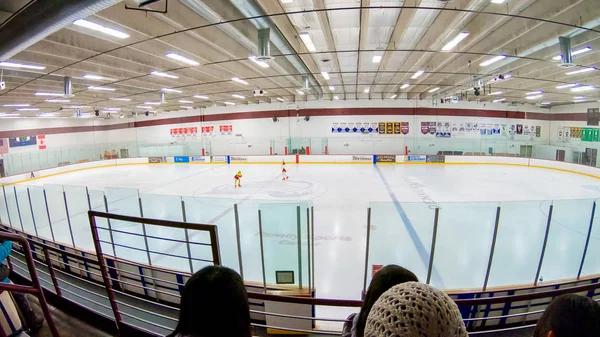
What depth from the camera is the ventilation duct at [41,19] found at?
3.68m

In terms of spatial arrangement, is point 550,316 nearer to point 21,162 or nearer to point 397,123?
point 397,123

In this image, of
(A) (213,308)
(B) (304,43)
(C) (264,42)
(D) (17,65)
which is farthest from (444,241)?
(D) (17,65)

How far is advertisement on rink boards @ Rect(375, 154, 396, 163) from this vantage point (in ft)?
71.6

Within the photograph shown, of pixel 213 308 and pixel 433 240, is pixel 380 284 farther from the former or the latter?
pixel 433 240

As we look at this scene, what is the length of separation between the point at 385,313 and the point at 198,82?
1694 cm

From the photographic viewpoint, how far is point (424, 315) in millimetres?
580

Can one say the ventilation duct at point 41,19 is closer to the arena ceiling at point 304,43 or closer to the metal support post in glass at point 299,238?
the arena ceiling at point 304,43

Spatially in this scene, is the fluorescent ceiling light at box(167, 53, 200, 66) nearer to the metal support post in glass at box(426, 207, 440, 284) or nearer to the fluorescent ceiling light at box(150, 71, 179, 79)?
the fluorescent ceiling light at box(150, 71, 179, 79)

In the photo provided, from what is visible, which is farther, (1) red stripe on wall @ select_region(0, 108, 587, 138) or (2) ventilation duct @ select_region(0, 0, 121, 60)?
(1) red stripe on wall @ select_region(0, 108, 587, 138)

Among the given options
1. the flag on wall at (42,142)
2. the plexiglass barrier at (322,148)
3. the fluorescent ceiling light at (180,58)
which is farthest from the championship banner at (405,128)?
the flag on wall at (42,142)

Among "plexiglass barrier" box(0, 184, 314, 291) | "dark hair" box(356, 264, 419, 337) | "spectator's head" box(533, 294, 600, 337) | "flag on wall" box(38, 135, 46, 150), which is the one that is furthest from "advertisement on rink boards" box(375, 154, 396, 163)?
"flag on wall" box(38, 135, 46, 150)

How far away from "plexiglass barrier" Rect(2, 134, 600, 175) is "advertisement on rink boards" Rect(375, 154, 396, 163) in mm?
1840

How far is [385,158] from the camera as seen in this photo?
21891mm

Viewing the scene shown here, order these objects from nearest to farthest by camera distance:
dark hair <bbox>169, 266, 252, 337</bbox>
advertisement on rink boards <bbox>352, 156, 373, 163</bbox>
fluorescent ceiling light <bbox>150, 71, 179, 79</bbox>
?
dark hair <bbox>169, 266, 252, 337</bbox>, fluorescent ceiling light <bbox>150, 71, 179, 79</bbox>, advertisement on rink boards <bbox>352, 156, 373, 163</bbox>
